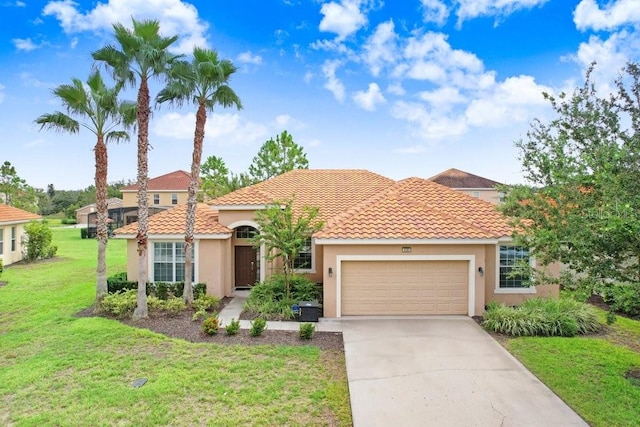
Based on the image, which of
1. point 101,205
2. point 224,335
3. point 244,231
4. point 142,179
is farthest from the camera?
point 244,231

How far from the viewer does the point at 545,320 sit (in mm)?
10656

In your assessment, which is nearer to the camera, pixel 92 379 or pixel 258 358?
pixel 92 379

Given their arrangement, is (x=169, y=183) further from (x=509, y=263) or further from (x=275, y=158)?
(x=509, y=263)

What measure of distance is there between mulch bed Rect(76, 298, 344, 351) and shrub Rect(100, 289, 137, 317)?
46cm

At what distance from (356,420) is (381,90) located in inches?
806

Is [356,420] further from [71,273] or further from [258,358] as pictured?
[71,273]

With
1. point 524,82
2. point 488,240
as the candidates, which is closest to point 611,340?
point 488,240

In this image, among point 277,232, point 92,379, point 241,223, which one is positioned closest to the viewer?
point 92,379

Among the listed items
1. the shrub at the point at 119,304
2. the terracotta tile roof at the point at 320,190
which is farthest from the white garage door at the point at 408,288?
the shrub at the point at 119,304

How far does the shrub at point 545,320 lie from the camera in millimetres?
10516

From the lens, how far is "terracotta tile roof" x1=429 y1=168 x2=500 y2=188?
43.1 m

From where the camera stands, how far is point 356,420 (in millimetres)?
6008

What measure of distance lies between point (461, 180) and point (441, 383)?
41.0m

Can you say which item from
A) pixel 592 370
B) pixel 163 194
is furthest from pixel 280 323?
pixel 163 194
